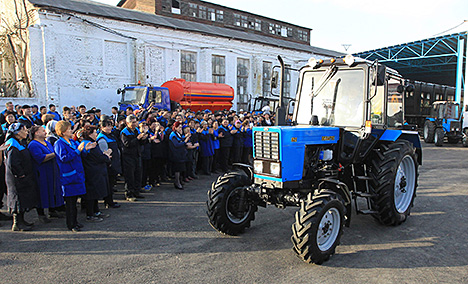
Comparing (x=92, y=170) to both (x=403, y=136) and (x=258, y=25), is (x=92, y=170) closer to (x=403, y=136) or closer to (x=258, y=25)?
(x=403, y=136)

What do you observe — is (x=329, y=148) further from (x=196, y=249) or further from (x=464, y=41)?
(x=464, y=41)

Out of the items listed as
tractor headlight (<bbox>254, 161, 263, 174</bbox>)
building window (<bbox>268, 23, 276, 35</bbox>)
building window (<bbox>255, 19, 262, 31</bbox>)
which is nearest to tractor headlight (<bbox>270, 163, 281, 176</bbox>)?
tractor headlight (<bbox>254, 161, 263, 174</bbox>)

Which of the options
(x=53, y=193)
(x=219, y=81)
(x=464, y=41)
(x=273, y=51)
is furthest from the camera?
(x=273, y=51)

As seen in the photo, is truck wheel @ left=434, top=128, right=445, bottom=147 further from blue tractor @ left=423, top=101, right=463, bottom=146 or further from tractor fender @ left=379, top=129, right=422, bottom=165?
tractor fender @ left=379, top=129, right=422, bottom=165

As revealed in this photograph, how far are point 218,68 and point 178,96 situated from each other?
7156 millimetres

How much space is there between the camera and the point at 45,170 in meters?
5.42

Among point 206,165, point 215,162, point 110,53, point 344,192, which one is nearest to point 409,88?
point 344,192

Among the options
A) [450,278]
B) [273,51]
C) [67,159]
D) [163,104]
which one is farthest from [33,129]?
[273,51]

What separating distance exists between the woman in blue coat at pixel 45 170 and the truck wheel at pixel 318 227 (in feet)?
13.2

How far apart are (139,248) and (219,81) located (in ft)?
67.0

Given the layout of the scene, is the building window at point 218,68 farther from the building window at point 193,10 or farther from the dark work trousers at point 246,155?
the dark work trousers at point 246,155

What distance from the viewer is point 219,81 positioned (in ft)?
79.2

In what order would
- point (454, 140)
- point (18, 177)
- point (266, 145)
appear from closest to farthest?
point (266, 145), point (18, 177), point (454, 140)

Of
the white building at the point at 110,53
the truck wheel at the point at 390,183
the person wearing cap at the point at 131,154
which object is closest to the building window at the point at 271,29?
the white building at the point at 110,53
